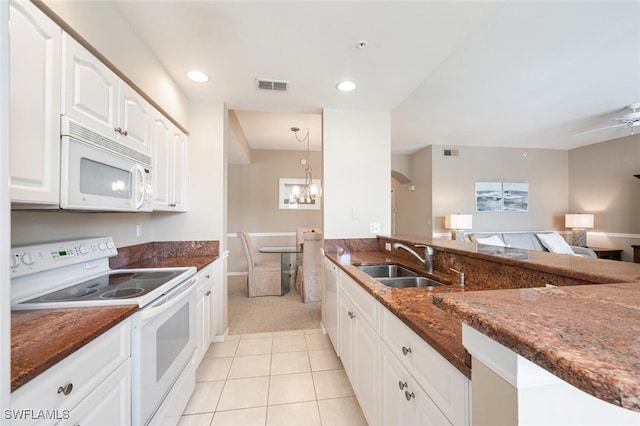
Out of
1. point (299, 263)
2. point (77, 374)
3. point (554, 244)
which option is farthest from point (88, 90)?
point (554, 244)

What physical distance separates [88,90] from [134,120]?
41 centimetres

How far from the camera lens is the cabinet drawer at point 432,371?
2.17 feet

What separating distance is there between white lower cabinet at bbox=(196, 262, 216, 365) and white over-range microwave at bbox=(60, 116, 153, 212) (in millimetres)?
733

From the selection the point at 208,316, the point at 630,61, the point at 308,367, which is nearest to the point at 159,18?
the point at 208,316

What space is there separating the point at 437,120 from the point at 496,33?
1.92 metres

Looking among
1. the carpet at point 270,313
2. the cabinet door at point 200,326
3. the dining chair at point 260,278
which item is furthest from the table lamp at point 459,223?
the cabinet door at point 200,326

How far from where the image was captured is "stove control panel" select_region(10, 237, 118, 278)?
1.08m

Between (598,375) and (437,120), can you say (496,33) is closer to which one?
(437,120)

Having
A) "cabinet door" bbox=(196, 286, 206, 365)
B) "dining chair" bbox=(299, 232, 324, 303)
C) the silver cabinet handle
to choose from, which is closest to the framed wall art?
"dining chair" bbox=(299, 232, 324, 303)

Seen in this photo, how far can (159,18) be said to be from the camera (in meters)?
1.45

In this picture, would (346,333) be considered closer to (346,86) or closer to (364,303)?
(364,303)

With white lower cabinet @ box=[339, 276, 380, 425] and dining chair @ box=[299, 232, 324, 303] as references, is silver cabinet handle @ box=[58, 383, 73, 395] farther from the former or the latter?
dining chair @ box=[299, 232, 324, 303]

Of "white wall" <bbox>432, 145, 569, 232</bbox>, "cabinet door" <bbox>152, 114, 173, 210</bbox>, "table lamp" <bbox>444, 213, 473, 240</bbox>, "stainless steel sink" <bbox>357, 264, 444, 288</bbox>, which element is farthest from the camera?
"white wall" <bbox>432, 145, 569, 232</bbox>

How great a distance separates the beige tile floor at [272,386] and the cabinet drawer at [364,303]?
740mm
